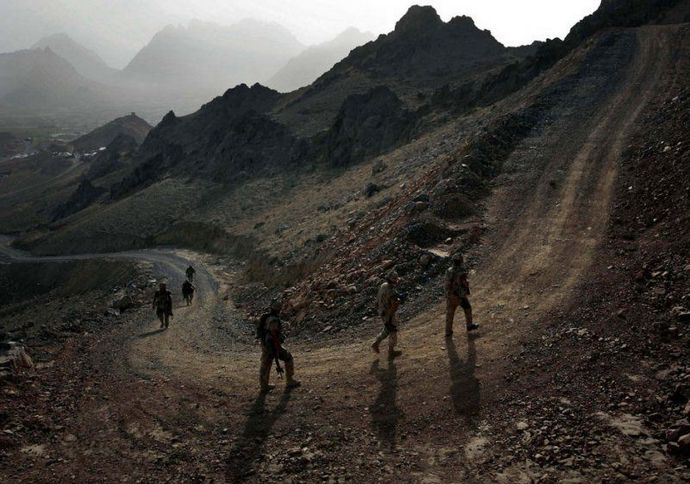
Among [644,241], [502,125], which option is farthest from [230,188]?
[644,241]

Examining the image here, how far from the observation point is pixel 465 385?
916 cm

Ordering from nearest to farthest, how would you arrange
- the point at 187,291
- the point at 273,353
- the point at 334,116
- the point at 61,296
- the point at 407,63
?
the point at 273,353
the point at 187,291
the point at 61,296
the point at 334,116
the point at 407,63

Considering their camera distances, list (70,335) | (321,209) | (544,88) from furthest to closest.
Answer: (321,209)
(544,88)
(70,335)

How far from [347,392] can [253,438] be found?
2.12 m

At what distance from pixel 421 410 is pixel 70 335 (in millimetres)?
16231

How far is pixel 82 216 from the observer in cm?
9069

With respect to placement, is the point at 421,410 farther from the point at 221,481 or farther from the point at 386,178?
the point at 386,178

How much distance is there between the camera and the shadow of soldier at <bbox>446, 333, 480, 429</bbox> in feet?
27.5

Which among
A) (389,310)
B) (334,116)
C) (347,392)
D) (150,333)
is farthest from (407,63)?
(347,392)

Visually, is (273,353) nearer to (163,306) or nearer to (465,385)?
(465,385)

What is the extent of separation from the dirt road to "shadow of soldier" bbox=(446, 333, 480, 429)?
0.04 m

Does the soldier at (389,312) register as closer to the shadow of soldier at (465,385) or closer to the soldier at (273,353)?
the shadow of soldier at (465,385)

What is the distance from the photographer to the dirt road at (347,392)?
803 centimetres

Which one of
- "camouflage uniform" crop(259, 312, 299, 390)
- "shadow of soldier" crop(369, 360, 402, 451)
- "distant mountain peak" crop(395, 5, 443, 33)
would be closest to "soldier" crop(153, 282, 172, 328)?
"camouflage uniform" crop(259, 312, 299, 390)
